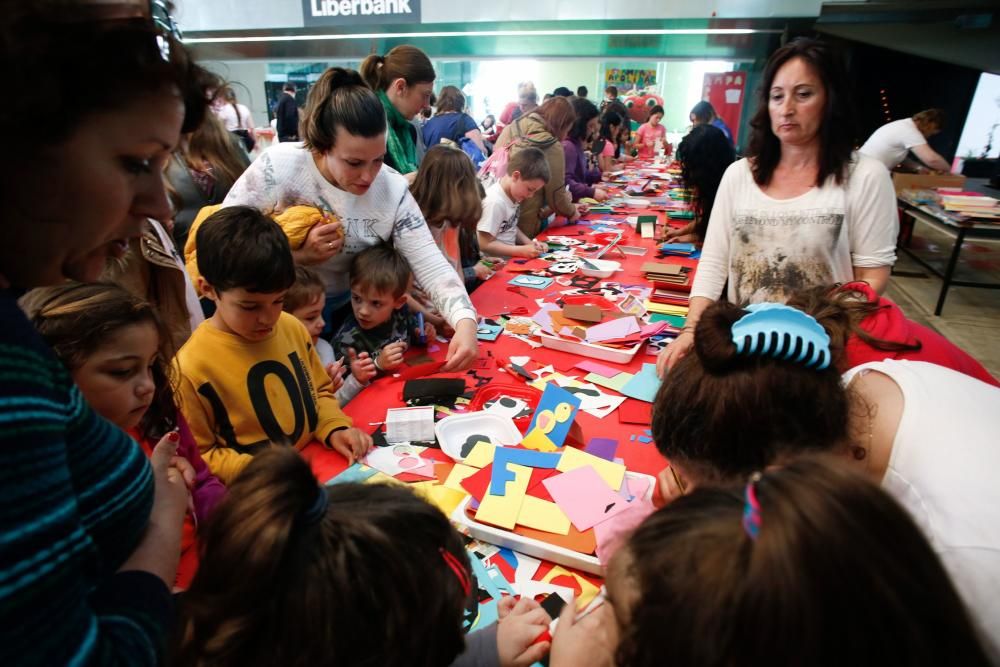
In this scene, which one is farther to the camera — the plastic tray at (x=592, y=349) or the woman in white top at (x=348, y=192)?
the plastic tray at (x=592, y=349)

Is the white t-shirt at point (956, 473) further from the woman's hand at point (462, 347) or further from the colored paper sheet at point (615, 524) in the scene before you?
the woman's hand at point (462, 347)

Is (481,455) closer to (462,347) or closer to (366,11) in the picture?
(462,347)

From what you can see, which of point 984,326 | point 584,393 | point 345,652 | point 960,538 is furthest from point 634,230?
point 345,652

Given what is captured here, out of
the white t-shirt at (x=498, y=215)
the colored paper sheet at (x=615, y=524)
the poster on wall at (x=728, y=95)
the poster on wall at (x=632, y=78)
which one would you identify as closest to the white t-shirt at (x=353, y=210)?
the colored paper sheet at (x=615, y=524)

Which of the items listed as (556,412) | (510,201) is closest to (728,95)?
(510,201)

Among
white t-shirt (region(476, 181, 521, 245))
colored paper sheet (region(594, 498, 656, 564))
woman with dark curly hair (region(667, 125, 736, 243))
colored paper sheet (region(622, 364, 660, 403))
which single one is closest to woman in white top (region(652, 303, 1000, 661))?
colored paper sheet (region(594, 498, 656, 564))

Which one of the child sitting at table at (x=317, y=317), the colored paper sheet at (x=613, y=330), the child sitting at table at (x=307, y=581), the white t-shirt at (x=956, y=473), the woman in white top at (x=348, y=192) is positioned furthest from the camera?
the colored paper sheet at (x=613, y=330)

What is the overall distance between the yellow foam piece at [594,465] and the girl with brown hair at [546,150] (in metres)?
2.70

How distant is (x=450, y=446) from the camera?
1463 millimetres

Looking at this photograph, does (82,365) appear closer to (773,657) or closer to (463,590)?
(463,590)

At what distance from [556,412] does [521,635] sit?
2.28 ft

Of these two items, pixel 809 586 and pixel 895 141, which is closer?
pixel 809 586

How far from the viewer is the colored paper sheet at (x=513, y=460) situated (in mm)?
1326

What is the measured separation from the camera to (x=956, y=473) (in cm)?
82
